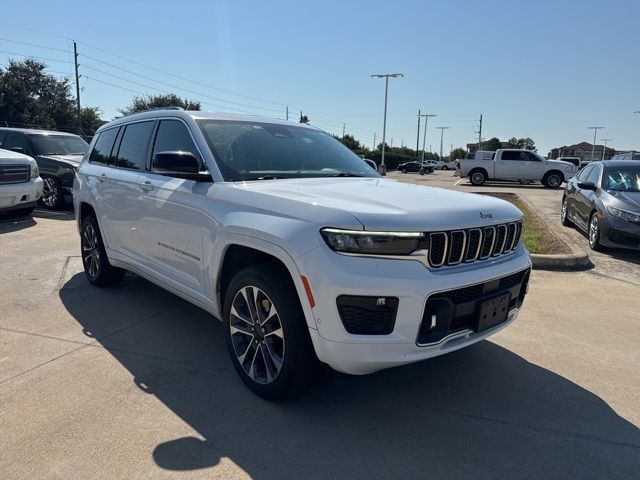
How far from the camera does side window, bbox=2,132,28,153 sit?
11750mm

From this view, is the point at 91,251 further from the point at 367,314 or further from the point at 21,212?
the point at 21,212

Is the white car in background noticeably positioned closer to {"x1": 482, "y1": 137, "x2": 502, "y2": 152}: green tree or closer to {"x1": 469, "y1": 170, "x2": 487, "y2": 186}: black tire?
{"x1": 469, "y1": 170, "x2": 487, "y2": 186}: black tire

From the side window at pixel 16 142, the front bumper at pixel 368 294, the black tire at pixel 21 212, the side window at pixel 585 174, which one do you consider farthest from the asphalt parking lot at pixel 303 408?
the side window at pixel 16 142

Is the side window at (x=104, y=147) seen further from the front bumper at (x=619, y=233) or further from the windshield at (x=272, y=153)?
the front bumper at (x=619, y=233)

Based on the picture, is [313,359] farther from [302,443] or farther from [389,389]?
[389,389]

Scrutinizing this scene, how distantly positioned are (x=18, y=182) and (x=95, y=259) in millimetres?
5662

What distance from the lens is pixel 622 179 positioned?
321 inches

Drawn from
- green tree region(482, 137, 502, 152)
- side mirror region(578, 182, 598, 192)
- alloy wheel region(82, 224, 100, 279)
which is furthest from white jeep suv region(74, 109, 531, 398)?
green tree region(482, 137, 502, 152)

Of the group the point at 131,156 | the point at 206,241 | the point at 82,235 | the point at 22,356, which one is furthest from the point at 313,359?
the point at 82,235

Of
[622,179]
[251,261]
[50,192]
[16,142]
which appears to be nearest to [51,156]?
[50,192]

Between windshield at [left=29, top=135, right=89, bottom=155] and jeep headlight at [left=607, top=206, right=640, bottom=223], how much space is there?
1132 centimetres

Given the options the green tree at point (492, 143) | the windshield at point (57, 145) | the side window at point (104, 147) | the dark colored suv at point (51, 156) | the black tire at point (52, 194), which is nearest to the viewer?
the side window at point (104, 147)

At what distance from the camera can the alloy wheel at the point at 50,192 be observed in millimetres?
11391

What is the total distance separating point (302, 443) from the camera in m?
2.68
